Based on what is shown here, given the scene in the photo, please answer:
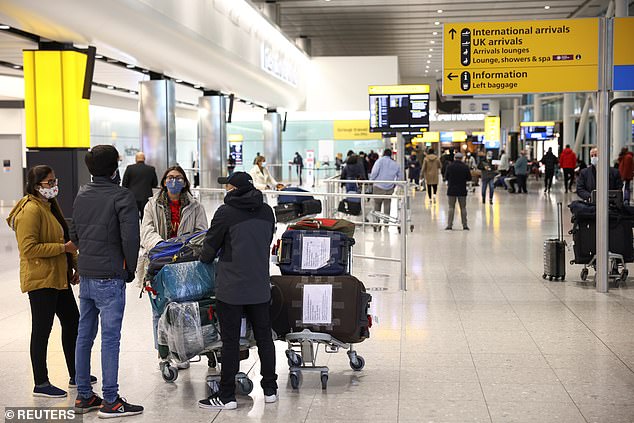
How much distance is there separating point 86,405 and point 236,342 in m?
1.00

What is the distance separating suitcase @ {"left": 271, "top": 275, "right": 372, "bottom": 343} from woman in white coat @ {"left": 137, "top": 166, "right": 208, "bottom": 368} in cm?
91

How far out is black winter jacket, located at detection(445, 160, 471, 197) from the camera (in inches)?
770

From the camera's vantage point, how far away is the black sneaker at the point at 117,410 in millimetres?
5545

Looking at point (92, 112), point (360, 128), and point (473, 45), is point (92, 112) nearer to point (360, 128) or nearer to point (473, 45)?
point (360, 128)

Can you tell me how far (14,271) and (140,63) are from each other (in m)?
7.32

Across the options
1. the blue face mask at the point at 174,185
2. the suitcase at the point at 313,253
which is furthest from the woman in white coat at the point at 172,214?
the suitcase at the point at 313,253

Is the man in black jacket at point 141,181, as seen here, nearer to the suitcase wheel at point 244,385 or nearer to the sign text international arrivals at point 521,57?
the sign text international arrivals at point 521,57

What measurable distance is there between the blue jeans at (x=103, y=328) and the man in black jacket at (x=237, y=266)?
0.58 m

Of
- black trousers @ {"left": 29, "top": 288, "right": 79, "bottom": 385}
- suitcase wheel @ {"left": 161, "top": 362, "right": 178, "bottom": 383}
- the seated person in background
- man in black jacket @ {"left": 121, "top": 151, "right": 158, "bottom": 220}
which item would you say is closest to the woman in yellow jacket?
black trousers @ {"left": 29, "top": 288, "right": 79, "bottom": 385}

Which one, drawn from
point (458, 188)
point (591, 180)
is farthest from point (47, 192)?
point (458, 188)

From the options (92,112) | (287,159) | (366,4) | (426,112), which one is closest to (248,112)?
(287,159)

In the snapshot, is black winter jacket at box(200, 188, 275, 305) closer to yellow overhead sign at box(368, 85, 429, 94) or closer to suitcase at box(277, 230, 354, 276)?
suitcase at box(277, 230, 354, 276)

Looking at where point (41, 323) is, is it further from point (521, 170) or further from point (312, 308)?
point (521, 170)

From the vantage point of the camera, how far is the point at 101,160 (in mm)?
5543
